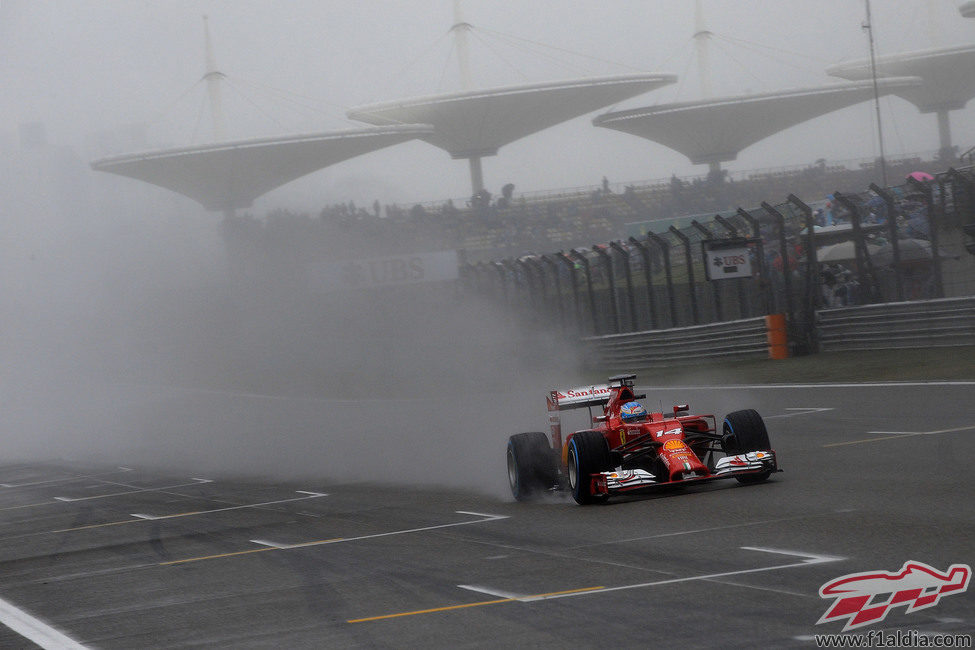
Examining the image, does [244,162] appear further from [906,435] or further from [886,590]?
[886,590]

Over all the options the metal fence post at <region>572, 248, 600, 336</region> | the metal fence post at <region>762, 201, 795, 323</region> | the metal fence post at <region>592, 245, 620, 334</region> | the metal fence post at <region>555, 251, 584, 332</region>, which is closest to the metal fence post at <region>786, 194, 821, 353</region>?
the metal fence post at <region>762, 201, 795, 323</region>

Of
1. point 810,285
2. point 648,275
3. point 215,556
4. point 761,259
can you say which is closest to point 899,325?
point 810,285

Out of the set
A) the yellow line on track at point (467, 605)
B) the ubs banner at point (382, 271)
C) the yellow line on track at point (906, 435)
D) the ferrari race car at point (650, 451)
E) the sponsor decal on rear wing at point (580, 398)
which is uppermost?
the ubs banner at point (382, 271)

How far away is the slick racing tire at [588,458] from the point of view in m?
10.9

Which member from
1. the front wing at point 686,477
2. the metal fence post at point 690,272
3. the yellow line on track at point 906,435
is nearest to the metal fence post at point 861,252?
the metal fence post at point 690,272

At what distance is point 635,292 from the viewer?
32.8 meters

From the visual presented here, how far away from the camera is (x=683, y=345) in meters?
29.5

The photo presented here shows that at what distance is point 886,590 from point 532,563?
268cm

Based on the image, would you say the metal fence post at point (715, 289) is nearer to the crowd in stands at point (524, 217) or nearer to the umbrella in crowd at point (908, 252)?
the umbrella in crowd at point (908, 252)

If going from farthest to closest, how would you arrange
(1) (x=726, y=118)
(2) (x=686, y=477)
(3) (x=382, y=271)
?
(1) (x=726, y=118) < (3) (x=382, y=271) < (2) (x=686, y=477)

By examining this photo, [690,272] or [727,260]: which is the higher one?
[727,260]

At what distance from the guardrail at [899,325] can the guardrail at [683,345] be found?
1.58 meters

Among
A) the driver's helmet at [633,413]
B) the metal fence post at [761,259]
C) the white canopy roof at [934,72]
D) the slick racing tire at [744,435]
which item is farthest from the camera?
the white canopy roof at [934,72]

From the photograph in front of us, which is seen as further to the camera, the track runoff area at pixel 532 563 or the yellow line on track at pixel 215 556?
the yellow line on track at pixel 215 556
